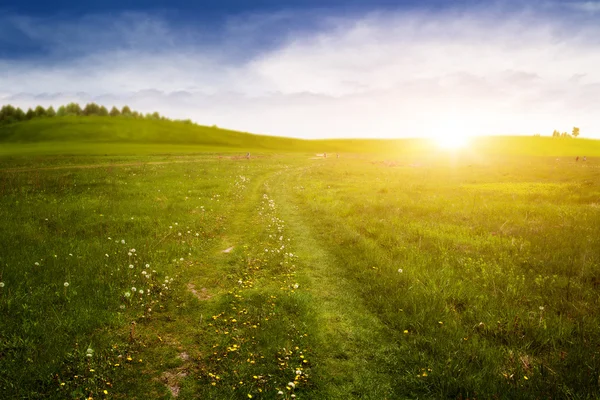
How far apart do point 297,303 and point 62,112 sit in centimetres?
19453

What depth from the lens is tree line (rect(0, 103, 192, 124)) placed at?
447 ft

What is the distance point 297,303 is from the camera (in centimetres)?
787

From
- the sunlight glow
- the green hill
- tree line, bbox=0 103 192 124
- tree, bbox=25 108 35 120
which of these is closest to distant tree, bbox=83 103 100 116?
tree line, bbox=0 103 192 124

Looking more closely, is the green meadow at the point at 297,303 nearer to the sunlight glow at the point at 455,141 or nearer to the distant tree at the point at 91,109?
the sunlight glow at the point at 455,141

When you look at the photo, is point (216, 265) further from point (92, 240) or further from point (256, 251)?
point (92, 240)

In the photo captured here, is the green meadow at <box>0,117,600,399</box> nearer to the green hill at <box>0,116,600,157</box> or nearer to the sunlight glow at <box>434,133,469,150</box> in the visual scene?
the green hill at <box>0,116,600,157</box>

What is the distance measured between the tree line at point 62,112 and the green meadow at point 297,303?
161168 mm

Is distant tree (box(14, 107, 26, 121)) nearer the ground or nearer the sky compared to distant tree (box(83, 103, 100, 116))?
nearer the ground

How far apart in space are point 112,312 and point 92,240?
5.79 metres

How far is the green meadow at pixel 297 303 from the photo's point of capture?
17.7ft

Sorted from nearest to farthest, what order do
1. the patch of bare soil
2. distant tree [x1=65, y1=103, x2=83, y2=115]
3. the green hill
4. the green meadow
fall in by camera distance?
1. the green meadow
2. the patch of bare soil
3. the green hill
4. distant tree [x1=65, y1=103, x2=83, y2=115]

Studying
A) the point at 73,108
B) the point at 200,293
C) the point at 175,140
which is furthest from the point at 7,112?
the point at 200,293

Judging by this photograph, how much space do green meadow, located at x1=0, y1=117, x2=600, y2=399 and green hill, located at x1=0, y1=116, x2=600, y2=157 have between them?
252 ft

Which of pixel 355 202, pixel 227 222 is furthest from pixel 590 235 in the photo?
pixel 227 222
